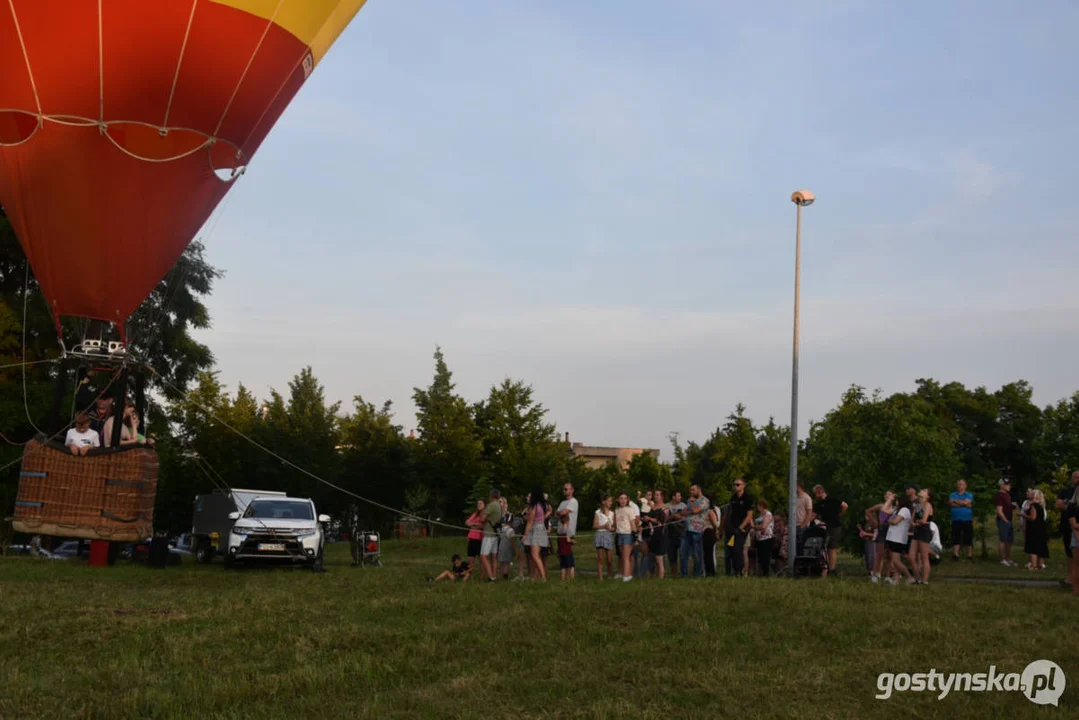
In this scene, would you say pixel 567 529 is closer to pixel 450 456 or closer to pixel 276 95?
pixel 276 95

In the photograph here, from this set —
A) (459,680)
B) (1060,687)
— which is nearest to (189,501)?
(459,680)

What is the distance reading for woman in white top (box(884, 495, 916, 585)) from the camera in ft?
50.8

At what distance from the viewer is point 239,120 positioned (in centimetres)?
1377

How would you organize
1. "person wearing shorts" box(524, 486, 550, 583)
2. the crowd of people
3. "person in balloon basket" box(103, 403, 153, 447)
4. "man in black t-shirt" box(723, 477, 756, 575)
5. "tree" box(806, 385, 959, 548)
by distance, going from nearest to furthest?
"person in balloon basket" box(103, 403, 153, 447) < "person wearing shorts" box(524, 486, 550, 583) < the crowd of people < "man in black t-shirt" box(723, 477, 756, 575) < "tree" box(806, 385, 959, 548)

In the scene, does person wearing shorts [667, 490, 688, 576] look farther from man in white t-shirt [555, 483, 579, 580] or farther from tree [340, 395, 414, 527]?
tree [340, 395, 414, 527]

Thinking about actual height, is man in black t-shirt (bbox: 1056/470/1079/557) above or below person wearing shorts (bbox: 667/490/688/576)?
above

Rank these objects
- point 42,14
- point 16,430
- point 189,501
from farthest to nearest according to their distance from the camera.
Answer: point 189,501
point 16,430
point 42,14

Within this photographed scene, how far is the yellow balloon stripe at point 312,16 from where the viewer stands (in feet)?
44.0

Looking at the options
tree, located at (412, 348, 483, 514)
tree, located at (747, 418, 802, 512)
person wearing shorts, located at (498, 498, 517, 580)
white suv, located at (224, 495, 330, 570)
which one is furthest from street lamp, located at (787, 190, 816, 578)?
tree, located at (412, 348, 483, 514)

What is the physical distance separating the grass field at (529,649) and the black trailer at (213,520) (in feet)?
34.4

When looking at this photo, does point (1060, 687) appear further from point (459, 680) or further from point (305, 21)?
point (305, 21)

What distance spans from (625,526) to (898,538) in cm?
432

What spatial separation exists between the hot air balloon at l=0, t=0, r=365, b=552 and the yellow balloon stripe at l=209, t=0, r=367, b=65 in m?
0.02

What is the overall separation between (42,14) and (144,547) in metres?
13.4
